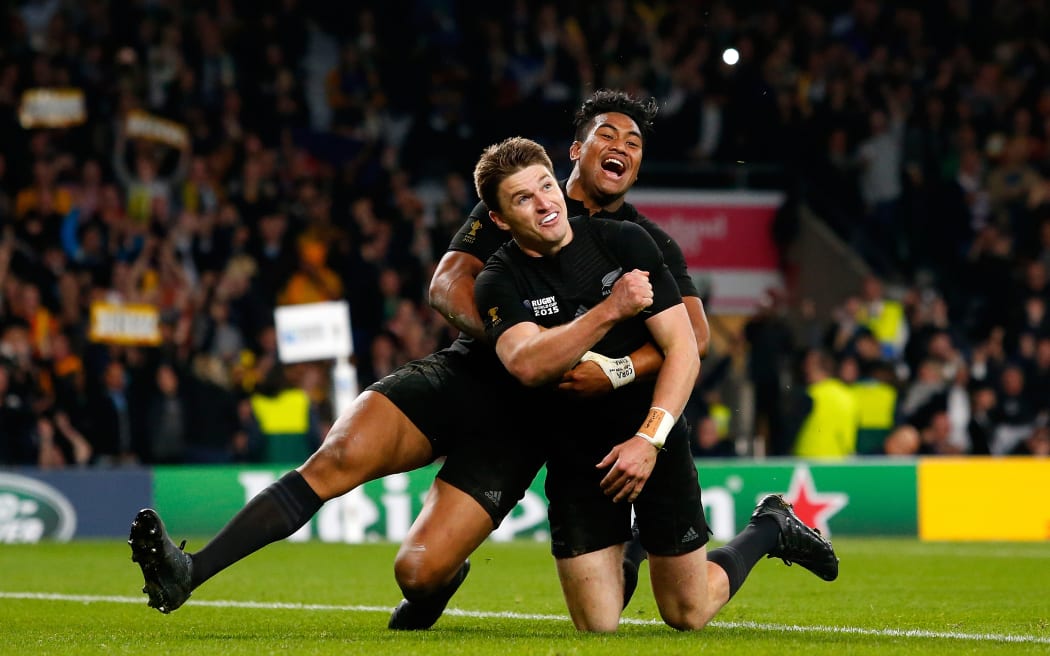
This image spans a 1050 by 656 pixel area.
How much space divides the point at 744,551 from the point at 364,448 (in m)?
1.62

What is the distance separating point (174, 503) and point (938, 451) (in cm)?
706

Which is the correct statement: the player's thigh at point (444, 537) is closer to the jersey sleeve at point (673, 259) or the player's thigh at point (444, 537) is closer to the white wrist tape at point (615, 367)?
the white wrist tape at point (615, 367)

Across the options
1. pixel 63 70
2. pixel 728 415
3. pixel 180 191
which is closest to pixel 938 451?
pixel 728 415

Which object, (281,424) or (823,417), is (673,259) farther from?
(823,417)

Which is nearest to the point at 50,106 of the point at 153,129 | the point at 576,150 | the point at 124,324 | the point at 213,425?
the point at 153,129

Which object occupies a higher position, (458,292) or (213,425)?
(458,292)

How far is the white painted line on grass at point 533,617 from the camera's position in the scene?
6000 mm

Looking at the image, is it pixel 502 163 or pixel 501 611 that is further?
pixel 501 611

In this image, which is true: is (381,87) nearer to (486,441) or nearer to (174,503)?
(174,503)

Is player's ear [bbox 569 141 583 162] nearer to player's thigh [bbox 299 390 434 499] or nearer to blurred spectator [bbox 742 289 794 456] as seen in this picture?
player's thigh [bbox 299 390 434 499]

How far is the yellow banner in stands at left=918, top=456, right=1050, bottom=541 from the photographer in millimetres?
14023

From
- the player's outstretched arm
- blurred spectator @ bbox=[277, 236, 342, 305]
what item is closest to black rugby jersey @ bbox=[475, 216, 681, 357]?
the player's outstretched arm

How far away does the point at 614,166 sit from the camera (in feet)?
21.7

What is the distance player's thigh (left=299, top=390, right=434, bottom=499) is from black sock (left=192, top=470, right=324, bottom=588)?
0.22 ft
